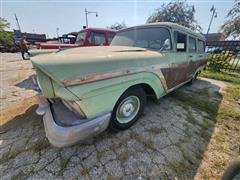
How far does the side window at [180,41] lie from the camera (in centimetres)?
268

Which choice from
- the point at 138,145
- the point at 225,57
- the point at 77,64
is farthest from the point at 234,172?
the point at 225,57

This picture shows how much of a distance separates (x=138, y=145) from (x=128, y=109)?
59 cm

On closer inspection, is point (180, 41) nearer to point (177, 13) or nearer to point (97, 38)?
point (97, 38)

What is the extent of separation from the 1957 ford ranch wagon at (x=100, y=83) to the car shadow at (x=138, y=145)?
0.33 m

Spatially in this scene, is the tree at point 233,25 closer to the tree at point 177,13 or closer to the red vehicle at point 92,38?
the tree at point 177,13

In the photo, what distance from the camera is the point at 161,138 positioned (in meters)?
2.15

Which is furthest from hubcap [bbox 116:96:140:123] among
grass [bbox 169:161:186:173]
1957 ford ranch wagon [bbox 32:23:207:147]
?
grass [bbox 169:161:186:173]

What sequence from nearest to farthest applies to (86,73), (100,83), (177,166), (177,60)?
(86,73)
(100,83)
(177,166)
(177,60)

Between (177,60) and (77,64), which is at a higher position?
(77,64)

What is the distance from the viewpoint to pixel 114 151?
1.87 meters

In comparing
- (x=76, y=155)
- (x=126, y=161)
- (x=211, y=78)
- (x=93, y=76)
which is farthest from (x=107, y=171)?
(x=211, y=78)

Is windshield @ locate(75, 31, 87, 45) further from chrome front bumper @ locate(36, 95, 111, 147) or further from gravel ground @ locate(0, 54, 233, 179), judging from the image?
chrome front bumper @ locate(36, 95, 111, 147)

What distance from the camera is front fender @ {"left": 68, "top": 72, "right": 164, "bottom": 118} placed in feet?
4.47

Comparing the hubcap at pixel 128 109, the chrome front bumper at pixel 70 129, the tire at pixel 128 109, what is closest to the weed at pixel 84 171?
the chrome front bumper at pixel 70 129
